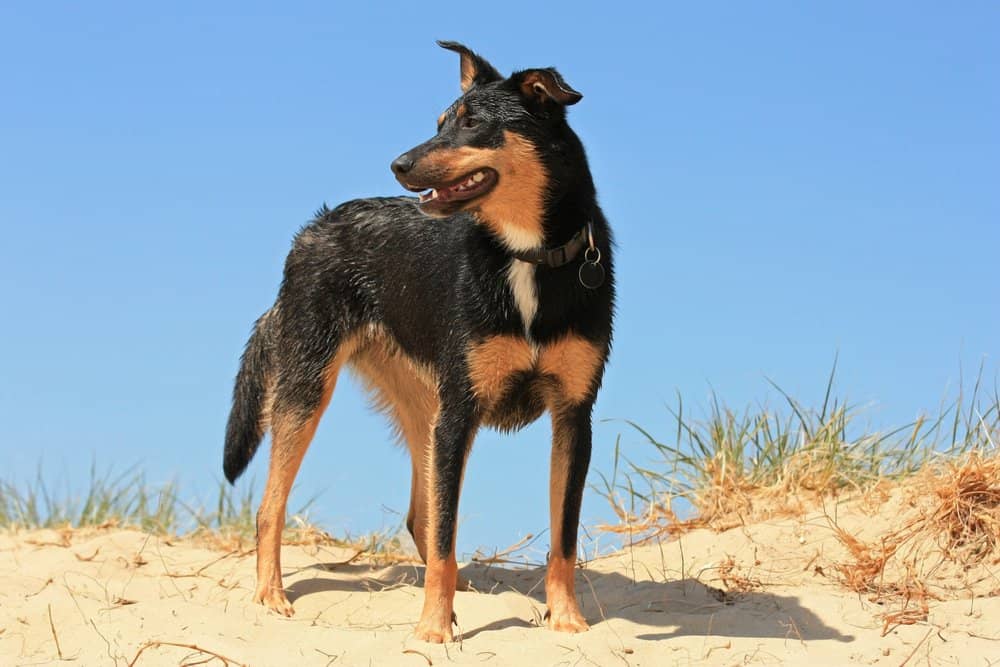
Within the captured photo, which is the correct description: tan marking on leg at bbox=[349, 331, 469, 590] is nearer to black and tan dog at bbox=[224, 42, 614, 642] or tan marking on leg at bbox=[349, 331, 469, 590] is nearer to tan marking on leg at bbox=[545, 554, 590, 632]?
black and tan dog at bbox=[224, 42, 614, 642]

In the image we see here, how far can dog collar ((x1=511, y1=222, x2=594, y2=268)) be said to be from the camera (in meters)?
5.40

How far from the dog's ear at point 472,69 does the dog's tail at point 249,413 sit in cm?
219

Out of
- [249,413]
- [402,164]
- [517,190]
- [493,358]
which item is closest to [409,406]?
[249,413]

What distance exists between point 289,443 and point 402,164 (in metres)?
2.12

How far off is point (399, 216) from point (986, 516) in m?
3.64

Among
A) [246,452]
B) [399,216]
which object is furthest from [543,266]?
[246,452]

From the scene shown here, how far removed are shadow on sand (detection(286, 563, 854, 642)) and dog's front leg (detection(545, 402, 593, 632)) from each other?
289 mm

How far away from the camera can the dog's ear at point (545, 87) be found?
16.9 ft

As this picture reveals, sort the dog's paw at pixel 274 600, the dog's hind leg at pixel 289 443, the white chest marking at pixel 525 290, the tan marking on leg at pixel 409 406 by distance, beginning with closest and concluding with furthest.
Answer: the white chest marking at pixel 525 290, the dog's paw at pixel 274 600, the dog's hind leg at pixel 289 443, the tan marking on leg at pixel 409 406

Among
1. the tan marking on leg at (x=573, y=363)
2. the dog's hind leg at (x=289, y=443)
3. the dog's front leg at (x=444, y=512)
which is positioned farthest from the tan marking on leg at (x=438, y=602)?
the dog's hind leg at (x=289, y=443)

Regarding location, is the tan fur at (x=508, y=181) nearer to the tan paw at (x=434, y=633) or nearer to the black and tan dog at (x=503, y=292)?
the black and tan dog at (x=503, y=292)

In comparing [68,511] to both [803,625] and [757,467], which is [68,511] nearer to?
[757,467]

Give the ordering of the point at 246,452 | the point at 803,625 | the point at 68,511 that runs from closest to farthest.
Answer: the point at 803,625 < the point at 246,452 < the point at 68,511

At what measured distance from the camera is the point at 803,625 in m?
5.75
